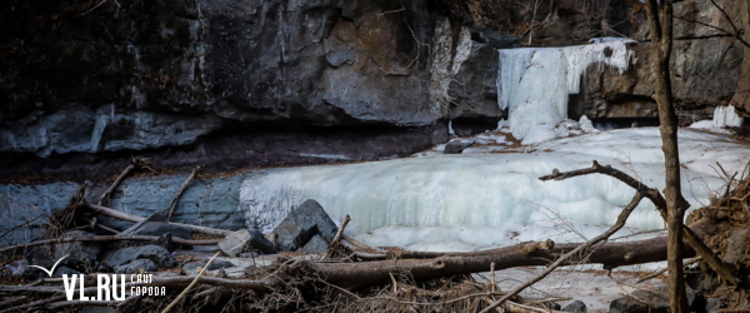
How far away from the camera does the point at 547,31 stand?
1652 centimetres

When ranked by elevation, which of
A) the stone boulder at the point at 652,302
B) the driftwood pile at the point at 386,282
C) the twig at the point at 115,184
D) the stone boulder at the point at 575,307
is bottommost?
the twig at the point at 115,184

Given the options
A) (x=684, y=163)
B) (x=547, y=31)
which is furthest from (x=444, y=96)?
(x=547, y=31)

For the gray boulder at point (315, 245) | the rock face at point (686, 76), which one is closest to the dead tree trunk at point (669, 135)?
the gray boulder at point (315, 245)

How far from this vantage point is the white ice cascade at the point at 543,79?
11.4m

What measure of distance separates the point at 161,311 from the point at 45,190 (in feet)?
19.8

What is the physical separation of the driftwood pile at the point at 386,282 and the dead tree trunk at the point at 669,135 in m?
0.66

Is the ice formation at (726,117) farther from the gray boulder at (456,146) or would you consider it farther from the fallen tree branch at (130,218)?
the fallen tree branch at (130,218)

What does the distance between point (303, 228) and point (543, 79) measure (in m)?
7.41

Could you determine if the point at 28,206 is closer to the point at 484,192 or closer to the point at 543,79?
the point at 484,192

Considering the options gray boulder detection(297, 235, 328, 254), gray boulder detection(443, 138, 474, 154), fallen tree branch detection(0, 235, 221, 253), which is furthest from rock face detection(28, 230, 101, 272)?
gray boulder detection(443, 138, 474, 154)

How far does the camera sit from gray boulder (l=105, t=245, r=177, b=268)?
5.75 meters

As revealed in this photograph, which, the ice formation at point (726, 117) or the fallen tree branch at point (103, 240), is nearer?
the fallen tree branch at point (103, 240)

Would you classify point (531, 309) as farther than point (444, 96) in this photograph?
No

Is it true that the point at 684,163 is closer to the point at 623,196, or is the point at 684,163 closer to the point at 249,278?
the point at 623,196
